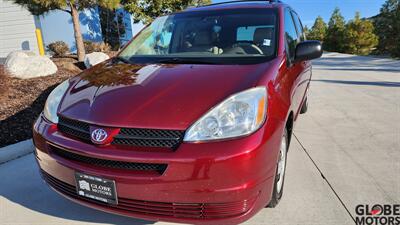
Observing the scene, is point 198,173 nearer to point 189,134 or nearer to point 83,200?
point 189,134

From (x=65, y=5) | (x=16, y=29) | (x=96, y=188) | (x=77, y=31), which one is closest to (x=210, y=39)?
(x=96, y=188)

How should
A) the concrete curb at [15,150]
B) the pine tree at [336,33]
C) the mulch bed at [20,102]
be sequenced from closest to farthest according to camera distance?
the concrete curb at [15,150], the mulch bed at [20,102], the pine tree at [336,33]

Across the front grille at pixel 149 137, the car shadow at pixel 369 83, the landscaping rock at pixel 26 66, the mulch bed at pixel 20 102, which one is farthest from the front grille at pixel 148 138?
the car shadow at pixel 369 83

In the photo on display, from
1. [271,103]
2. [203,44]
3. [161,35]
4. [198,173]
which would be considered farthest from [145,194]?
[161,35]

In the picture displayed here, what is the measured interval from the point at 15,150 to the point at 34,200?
1267 mm

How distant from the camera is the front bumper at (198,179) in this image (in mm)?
1892

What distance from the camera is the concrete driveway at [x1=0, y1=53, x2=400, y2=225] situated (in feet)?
8.66

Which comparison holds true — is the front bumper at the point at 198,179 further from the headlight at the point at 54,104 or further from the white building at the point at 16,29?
the white building at the point at 16,29

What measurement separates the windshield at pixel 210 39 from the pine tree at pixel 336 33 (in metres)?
40.7

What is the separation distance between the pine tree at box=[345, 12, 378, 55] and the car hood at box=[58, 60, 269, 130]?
4110 cm

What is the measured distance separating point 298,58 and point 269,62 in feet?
1.92

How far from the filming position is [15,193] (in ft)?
10.2

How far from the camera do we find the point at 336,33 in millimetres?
41531

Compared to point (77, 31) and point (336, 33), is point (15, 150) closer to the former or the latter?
point (77, 31)
